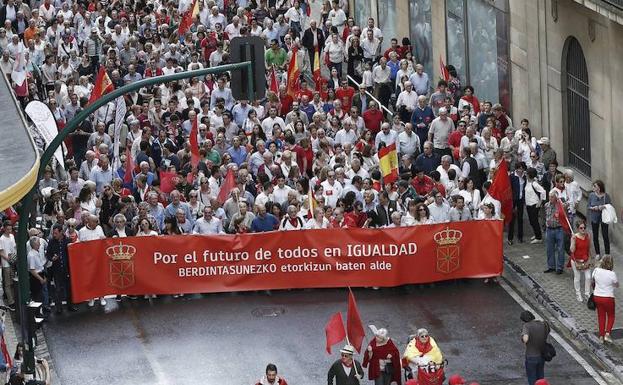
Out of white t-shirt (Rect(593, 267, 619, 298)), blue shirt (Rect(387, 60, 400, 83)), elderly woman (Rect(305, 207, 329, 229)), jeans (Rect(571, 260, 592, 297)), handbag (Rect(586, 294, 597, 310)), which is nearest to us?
white t-shirt (Rect(593, 267, 619, 298))

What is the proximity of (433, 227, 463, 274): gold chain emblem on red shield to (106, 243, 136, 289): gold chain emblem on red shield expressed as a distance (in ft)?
15.7

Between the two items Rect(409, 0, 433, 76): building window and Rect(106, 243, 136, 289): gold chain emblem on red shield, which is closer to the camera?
Rect(106, 243, 136, 289): gold chain emblem on red shield

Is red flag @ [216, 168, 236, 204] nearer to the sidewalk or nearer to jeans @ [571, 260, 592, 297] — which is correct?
the sidewalk

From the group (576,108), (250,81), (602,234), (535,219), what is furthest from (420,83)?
(250,81)

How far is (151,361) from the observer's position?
27781mm

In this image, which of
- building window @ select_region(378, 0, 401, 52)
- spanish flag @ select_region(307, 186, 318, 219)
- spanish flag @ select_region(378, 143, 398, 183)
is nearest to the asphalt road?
spanish flag @ select_region(307, 186, 318, 219)

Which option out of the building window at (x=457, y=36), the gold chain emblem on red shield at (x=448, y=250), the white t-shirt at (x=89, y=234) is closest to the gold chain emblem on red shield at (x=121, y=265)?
the white t-shirt at (x=89, y=234)

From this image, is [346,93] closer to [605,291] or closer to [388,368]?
[605,291]

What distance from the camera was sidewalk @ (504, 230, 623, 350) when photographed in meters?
28.3

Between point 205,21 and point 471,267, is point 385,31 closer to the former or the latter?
point 205,21

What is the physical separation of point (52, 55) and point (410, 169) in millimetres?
9960

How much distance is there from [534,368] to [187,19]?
1938 cm

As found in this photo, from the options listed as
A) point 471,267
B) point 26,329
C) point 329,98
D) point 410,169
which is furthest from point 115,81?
point 26,329

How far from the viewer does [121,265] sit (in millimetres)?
30062
